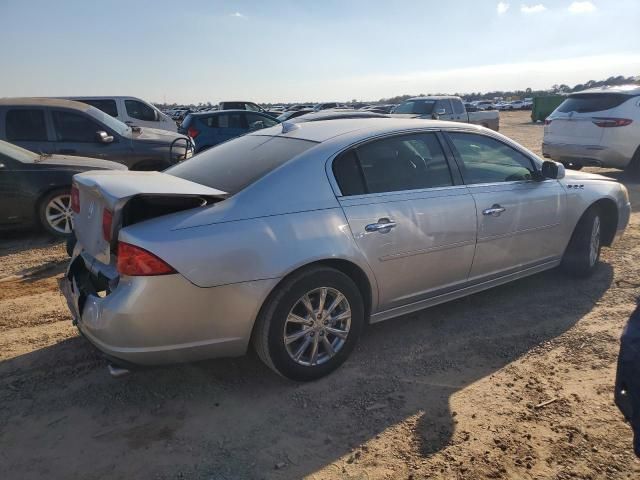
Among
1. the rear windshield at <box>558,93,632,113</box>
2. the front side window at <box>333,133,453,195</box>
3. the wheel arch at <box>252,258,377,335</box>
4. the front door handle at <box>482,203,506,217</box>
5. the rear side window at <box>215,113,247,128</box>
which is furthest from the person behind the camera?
the rear side window at <box>215,113,247,128</box>

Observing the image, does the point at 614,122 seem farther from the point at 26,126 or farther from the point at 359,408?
the point at 26,126

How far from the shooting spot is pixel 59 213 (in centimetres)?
650

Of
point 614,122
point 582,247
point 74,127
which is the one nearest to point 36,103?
point 74,127

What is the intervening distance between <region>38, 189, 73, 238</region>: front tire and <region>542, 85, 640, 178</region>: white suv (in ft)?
28.6

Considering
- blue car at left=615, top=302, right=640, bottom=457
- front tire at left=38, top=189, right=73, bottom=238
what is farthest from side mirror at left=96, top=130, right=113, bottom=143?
blue car at left=615, top=302, right=640, bottom=457

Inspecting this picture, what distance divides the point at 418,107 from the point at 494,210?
1173 cm

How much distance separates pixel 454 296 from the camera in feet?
12.8

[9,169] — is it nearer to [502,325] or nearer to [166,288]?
[166,288]

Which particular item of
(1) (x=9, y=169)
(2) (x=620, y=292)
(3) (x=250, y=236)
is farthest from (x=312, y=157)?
(1) (x=9, y=169)

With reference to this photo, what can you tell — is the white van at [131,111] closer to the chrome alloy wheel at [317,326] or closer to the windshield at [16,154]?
the windshield at [16,154]

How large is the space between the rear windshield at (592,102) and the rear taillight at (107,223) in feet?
31.3

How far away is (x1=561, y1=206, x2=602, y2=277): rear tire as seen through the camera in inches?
185

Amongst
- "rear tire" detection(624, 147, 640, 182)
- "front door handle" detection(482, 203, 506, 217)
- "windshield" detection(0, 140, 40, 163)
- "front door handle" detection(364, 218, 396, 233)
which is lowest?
"rear tire" detection(624, 147, 640, 182)

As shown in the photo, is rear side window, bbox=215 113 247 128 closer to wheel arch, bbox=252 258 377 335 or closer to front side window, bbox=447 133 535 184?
front side window, bbox=447 133 535 184
